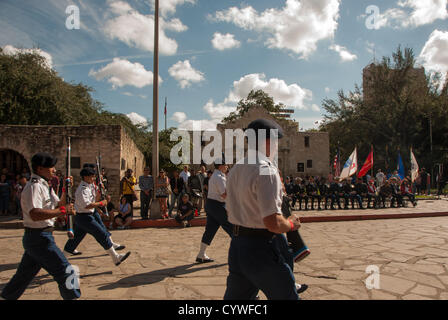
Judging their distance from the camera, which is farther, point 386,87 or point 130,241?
point 386,87

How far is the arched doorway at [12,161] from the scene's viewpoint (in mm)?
12820

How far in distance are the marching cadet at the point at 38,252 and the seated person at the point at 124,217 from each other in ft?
19.6

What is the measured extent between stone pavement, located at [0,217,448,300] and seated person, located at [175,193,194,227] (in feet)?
4.64

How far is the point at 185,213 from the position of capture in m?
9.20

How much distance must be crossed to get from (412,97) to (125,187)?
1353 inches

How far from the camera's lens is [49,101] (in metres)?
18.9

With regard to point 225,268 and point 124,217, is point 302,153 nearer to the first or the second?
point 124,217

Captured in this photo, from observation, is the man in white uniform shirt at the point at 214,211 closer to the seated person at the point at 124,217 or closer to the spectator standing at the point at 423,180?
the seated person at the point at 124,217

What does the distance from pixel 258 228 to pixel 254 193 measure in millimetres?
239

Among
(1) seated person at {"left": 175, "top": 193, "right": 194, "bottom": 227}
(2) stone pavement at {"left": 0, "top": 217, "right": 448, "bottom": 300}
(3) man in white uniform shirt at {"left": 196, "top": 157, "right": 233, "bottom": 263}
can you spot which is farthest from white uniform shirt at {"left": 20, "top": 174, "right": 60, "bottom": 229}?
(1) seated person at {"left": 175, "top": 193, "right": 194, "bottom": 227}

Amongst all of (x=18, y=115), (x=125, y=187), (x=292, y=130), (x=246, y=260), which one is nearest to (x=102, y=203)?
(x=246, y=260)

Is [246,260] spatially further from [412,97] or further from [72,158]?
[412,97]

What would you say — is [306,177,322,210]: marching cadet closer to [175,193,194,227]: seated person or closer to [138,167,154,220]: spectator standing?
[175,193,194,227]: seated person

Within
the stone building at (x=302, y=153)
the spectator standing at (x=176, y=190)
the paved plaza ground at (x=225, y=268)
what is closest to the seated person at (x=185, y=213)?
the paved plaza ground at (x=225, y=268)
